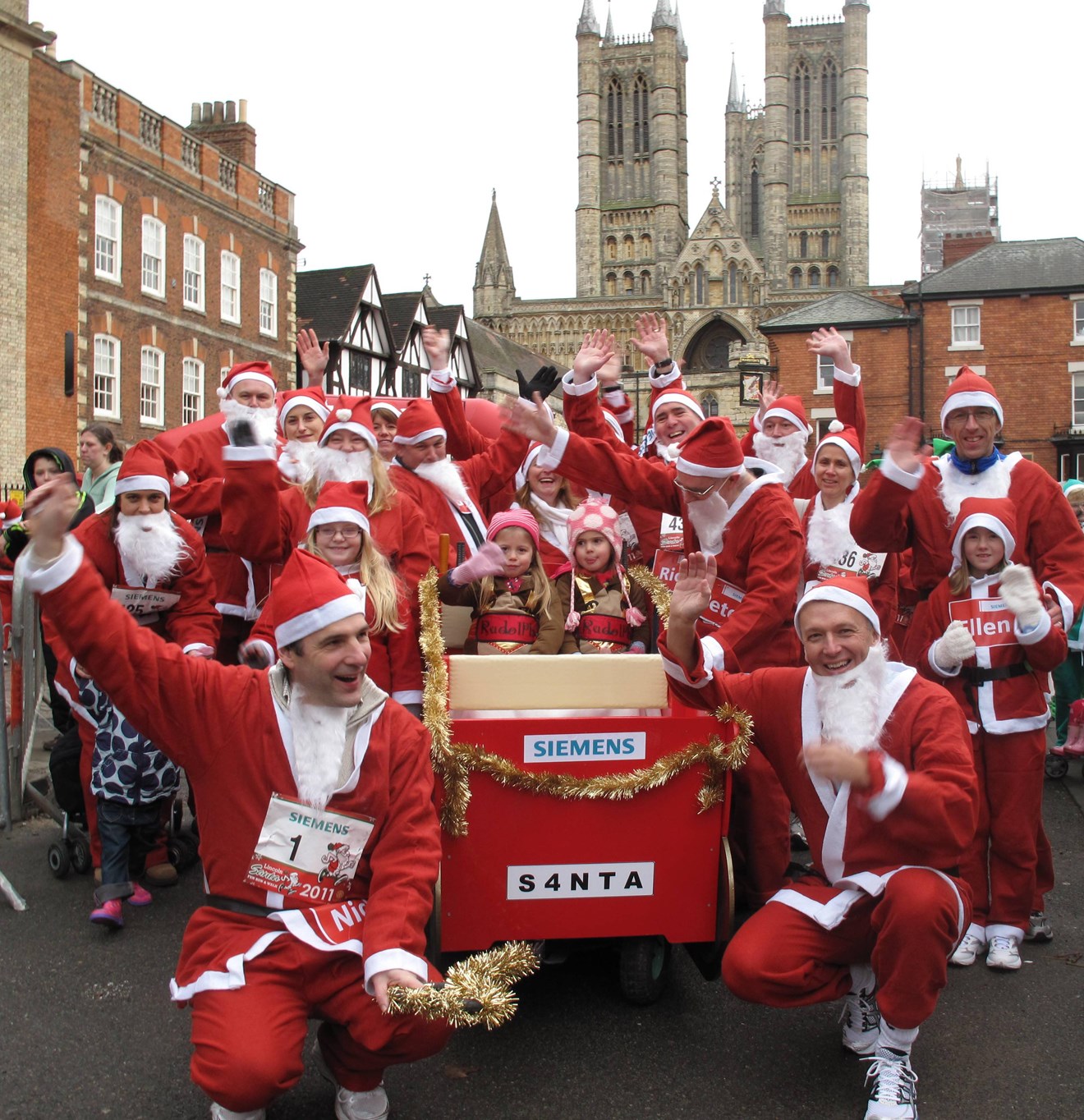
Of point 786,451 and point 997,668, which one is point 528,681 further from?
point 786,451

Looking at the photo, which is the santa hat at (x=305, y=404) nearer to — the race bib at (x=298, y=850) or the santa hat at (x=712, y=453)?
the santa hat at (x=712, y=453)

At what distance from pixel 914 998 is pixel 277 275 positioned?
29890mm

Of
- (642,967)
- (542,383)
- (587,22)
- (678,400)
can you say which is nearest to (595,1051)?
(642,967)

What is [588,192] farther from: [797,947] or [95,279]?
[797,947]

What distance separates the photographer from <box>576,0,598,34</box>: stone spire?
94500mm

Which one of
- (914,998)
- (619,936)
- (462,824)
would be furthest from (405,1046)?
(914,998)

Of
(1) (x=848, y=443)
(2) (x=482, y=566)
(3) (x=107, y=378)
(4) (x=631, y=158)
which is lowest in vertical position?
(2) (x=482, y=566)

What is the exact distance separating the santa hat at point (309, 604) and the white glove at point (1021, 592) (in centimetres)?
237

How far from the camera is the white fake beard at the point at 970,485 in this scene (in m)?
4.71

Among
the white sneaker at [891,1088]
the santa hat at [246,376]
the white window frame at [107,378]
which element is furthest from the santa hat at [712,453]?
the white window frame at [107,378]

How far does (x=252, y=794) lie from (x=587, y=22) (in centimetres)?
10332

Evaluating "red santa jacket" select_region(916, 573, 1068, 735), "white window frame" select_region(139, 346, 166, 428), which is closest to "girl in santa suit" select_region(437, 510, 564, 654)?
"red santa jacket" select_region(916, 573, 1068, 735)

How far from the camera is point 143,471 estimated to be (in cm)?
487

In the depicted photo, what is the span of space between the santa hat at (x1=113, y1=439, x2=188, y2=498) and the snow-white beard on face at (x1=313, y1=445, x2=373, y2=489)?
707 millimetres
